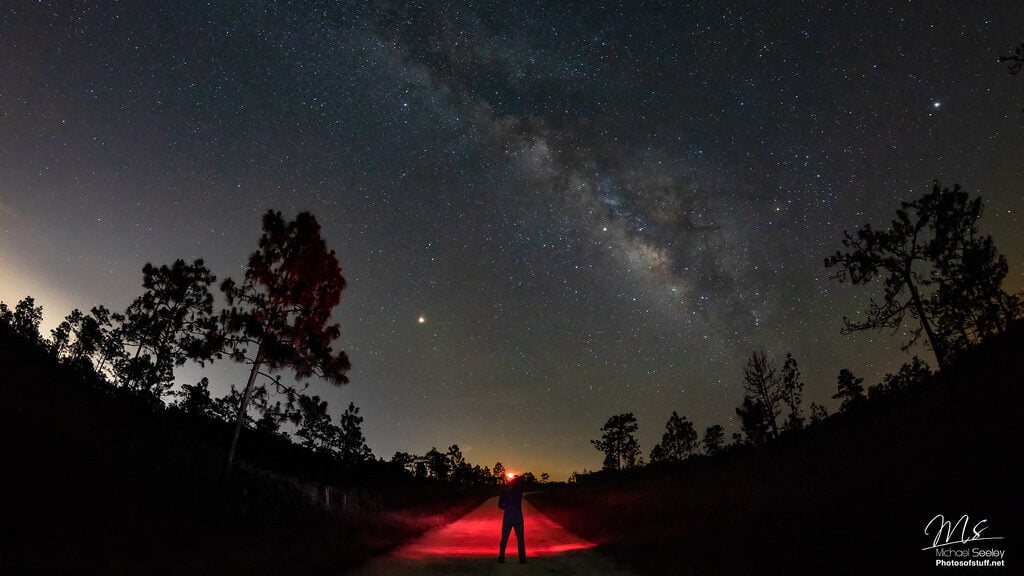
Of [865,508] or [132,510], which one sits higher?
[865,508]

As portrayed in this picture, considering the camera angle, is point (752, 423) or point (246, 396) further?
point (752, 423)

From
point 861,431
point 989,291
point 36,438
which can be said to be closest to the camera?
point 36,438

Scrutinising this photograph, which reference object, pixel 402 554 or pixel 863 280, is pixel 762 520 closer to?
pixel 402 554

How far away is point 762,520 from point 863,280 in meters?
20.9

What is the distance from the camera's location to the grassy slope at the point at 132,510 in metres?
7.71

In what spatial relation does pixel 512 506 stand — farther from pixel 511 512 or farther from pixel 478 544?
pixel 478 544

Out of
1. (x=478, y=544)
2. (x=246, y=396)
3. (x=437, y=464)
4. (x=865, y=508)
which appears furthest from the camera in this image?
(x=437, y=464)

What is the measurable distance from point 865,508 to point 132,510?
54.8 ft

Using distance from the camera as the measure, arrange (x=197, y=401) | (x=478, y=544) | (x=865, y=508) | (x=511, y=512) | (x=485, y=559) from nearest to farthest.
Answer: (x=865, y=508) → (x=485, y=559) → (x=511, y=512) → (x=478, y=544) → (x=197, y=401)

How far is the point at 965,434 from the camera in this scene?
14328mm

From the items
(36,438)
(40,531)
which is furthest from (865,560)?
(36,438)

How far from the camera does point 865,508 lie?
9.73 metres

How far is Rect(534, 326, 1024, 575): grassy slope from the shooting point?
746 cm

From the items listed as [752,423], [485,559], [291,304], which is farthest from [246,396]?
[752,423]
